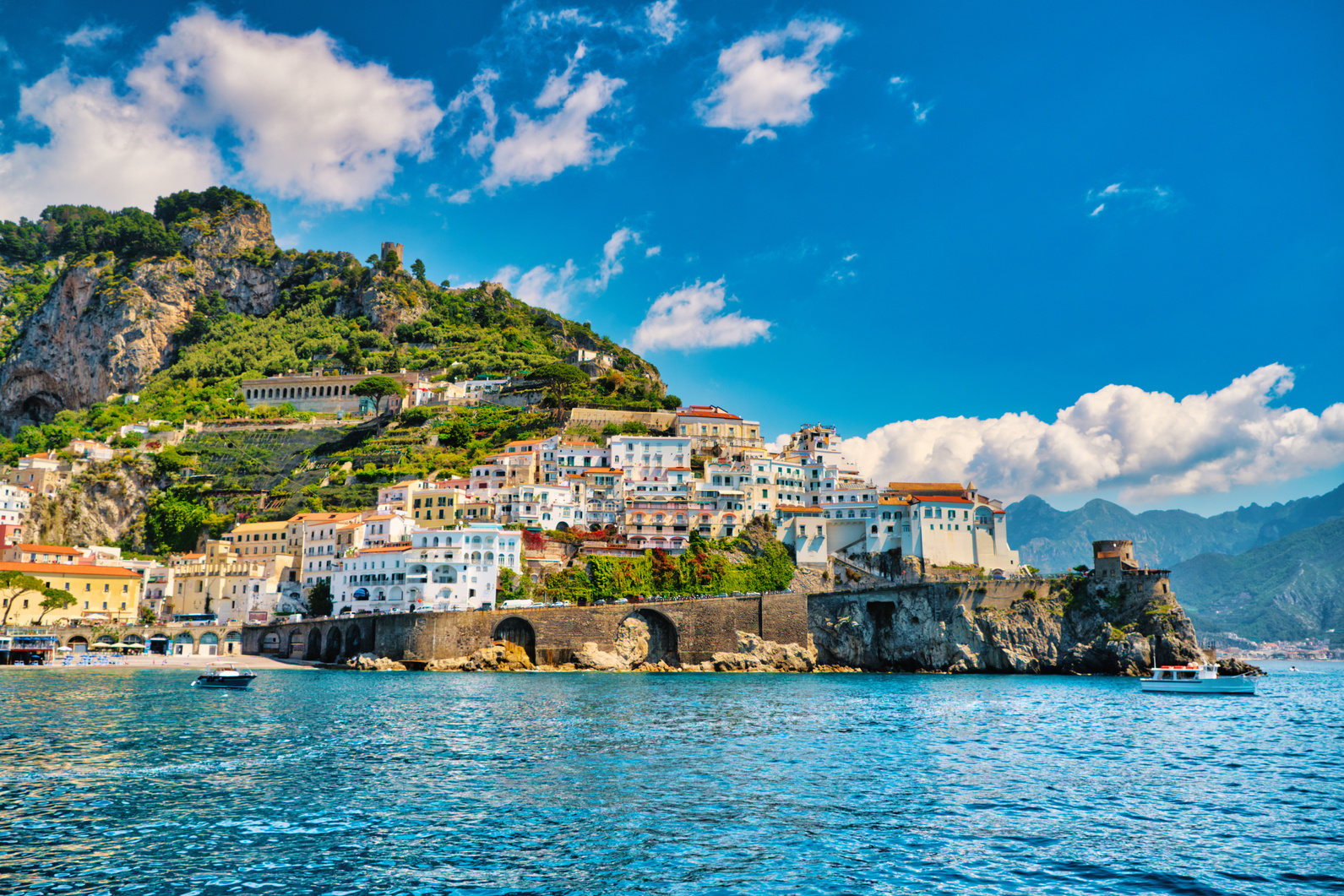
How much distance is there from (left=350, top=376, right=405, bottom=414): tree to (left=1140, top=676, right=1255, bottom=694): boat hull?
267 feet

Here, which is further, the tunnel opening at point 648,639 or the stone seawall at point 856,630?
the tunnel opening at point 648,639

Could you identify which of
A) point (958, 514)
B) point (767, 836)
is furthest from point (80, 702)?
point (958, 514)

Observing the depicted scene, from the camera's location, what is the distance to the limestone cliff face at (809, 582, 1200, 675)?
67.7 metres

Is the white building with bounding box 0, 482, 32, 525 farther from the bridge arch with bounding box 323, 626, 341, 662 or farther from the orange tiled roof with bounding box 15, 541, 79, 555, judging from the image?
the bridge arch with bounding box 323, 626, 341, 662

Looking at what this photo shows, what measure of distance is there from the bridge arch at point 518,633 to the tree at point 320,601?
16.5 meters

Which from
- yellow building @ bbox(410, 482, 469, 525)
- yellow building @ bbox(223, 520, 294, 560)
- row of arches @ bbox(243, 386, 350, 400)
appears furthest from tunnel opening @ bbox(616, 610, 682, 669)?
row of arches @ bbox(243, 386, 350, 400)

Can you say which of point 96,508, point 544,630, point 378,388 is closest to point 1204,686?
point 544,630

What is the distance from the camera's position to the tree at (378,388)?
346 ft

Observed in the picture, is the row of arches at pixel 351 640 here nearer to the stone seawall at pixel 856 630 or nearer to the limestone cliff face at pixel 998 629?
the stone seawall at pixel 856 630

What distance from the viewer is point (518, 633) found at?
6425 centimetres

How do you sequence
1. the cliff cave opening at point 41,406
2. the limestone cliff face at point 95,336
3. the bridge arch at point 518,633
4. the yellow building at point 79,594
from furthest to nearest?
the cliff cave opening at point 41,406, the limestone cliff face at point 95,336, the yellow building at point 79,594, the bridge arch at point 518,633

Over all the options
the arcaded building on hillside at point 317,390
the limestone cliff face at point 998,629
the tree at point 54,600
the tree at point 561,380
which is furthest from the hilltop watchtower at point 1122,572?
the tree at point 54,600

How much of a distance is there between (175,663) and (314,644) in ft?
29.7

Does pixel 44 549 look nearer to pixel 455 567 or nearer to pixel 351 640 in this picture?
pixel 351 640
